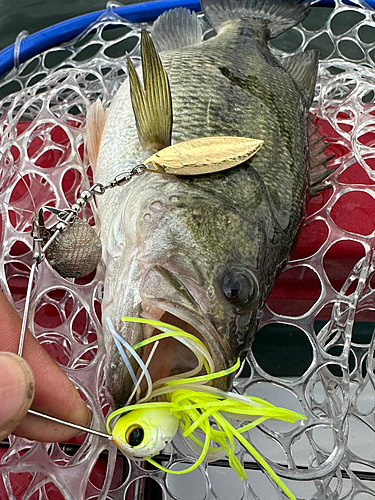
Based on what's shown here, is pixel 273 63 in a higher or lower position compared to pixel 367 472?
higher

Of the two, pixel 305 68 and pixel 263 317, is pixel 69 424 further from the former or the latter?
pixel 305 68

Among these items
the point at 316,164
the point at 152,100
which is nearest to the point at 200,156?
the point at 152,100

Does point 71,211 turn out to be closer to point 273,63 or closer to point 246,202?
point 246,202

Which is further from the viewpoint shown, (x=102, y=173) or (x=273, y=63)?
(x=273, y=63)

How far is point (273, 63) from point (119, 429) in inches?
63.7

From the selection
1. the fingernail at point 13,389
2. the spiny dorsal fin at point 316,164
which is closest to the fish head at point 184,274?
the fingernail at point 13,389

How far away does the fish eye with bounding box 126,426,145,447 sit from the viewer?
119 centimetres

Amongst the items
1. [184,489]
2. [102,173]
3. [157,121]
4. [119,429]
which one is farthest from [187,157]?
[184,489]

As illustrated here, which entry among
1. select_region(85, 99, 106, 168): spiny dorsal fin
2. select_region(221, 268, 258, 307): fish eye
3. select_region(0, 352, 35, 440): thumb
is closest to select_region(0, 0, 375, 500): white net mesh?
select_region(85, 99, 106, 168): spiny dorsal fin

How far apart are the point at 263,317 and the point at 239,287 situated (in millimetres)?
461

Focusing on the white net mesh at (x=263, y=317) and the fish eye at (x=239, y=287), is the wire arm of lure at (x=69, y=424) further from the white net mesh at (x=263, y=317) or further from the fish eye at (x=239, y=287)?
the fish eye at (x=239, y=287)

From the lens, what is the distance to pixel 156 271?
1.38 meters

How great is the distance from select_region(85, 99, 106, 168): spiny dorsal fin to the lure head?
3.60 ft

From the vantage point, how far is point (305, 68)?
7.00 feet
